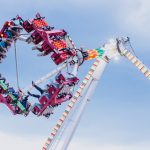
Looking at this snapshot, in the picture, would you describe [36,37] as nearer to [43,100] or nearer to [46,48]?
[46,48]

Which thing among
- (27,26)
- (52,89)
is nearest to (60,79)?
(52,89)

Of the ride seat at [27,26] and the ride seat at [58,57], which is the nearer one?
the ride seat at [58,57]

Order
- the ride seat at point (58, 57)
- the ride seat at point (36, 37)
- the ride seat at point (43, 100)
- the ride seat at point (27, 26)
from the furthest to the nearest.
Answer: the ride seat at point (27, 26) < the ride seat at point (36, 37) < the ride seat at point (43, 100) < the ride seat at point (58, 57)

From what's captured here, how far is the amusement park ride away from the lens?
30.5 metres

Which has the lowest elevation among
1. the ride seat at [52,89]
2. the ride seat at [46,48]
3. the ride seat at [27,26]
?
the ride seat at [52,89]

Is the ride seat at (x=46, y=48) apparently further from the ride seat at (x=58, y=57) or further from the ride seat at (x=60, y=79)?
the ride seat at (x=60, y=79)

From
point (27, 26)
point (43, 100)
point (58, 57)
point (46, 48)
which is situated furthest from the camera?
point (27, 26)

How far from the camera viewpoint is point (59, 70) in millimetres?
31656

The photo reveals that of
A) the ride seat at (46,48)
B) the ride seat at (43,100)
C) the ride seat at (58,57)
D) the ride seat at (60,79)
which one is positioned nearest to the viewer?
the ride seat at (60,79)

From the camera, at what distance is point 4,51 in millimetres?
34625

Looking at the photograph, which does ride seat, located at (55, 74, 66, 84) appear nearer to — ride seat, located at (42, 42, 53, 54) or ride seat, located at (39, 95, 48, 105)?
ride seat, located at (39, 95, 48, 105)

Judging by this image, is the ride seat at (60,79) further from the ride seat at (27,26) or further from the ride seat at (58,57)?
the ride seat at (27,26)

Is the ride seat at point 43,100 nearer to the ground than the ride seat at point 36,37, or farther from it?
nearer to the ground

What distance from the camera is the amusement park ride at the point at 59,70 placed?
30547 millimetres
